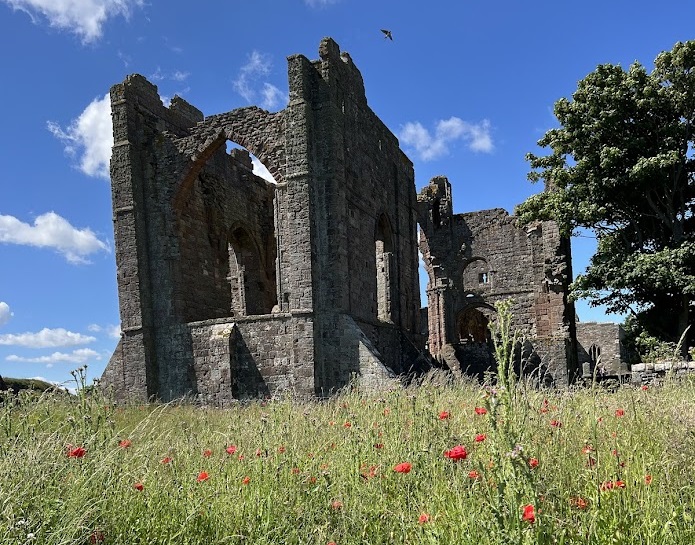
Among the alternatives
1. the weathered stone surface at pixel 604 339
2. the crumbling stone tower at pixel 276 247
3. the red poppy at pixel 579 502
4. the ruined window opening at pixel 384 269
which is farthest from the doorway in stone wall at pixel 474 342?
the red poppy at pixel 579 502

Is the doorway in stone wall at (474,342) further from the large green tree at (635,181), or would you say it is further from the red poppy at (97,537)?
the red poppy at (97,537)

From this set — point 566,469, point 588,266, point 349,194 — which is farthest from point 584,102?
point 566,469

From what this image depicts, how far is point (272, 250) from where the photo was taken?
20.0m

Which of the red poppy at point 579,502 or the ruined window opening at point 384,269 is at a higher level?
the ruined window opening at point 384,269

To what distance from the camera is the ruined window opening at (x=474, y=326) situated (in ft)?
95.1

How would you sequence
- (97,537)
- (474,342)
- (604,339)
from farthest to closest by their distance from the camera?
(604,339) → (474,342) → (97,537)

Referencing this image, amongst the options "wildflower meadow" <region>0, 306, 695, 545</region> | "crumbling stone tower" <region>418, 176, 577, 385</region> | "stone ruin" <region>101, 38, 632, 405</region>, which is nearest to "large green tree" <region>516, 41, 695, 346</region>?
"stone ruin" <region>101, 38, 632, 405</region>

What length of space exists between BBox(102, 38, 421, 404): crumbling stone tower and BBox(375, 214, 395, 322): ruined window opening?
43 millimetres

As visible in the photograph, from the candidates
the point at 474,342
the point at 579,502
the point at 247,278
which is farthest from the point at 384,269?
the point at 579,502

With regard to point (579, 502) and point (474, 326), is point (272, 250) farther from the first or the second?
point (579, 502)

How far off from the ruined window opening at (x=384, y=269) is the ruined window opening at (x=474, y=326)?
12408 millimetres

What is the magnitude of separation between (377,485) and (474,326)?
27147 mm

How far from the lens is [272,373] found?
13.6 m

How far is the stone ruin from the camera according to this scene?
13.3 metres
